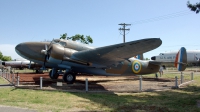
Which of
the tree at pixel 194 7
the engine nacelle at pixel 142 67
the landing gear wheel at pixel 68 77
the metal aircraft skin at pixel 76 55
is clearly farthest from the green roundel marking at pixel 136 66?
the tree at pixel 194 7

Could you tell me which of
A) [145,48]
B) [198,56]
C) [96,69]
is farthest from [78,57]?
[198,56]

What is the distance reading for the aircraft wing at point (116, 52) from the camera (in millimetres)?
10969

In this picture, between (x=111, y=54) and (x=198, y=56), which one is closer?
(x=111, y=54)

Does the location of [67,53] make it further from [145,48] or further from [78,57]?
[145,48]

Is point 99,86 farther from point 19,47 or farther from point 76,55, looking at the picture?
point 19,47

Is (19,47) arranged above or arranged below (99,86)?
above

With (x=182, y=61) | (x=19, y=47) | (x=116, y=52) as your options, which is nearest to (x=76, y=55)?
(x=116, y=52)

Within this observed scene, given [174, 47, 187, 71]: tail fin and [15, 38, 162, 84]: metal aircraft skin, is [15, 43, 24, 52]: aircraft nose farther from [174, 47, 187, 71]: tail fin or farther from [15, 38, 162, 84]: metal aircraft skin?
[174, 47, 187, 71]: tail fin

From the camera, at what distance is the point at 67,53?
1481 centimetres

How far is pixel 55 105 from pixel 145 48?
20.7ft

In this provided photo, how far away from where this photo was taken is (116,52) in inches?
523

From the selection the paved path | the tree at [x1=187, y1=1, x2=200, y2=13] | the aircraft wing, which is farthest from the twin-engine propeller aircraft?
the paved path

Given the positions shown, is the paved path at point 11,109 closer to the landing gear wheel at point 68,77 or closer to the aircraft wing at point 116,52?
the aircraft wing at point 116,52

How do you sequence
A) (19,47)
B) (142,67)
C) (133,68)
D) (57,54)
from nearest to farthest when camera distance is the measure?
1. (57,54)
2. (19,47)
3. (133,68)
4. (142,67)
